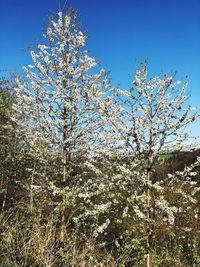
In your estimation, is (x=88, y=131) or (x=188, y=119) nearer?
(x=188, y=119)

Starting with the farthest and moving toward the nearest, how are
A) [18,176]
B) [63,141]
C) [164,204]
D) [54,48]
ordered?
[18,176], [54,48], [63,141], [164,204]

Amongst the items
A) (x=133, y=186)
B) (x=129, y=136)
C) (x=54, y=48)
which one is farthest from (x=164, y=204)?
(x=54, y=48)

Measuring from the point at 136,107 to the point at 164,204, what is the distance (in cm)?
180

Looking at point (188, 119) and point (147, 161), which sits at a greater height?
point (188, 119)

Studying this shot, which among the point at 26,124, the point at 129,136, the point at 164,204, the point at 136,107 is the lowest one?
the point at 164,204

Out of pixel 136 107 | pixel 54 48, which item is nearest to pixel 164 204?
pixel 136 107

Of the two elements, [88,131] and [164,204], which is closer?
[164,204]

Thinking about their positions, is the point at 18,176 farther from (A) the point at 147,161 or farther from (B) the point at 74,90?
(A) the point at 147,161

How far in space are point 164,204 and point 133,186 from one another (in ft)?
2.35

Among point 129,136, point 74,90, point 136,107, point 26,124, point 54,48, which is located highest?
point 54,48

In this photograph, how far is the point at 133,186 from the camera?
590 centimetres

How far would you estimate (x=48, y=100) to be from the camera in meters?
8.62

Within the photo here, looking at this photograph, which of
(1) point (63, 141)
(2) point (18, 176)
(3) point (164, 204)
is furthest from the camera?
(2) point (18, 176)

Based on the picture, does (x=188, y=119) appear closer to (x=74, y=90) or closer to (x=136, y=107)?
(x=136, y=107)
